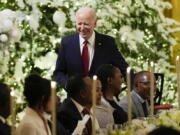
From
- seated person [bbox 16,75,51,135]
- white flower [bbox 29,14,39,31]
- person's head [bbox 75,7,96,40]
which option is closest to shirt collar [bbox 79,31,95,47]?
person's head [bbox 75,7,96,40]

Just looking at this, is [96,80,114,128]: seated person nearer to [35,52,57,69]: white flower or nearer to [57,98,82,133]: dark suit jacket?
[57,98,82,133]: dark suit jacket

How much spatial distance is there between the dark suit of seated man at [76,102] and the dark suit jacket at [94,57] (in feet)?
3.33

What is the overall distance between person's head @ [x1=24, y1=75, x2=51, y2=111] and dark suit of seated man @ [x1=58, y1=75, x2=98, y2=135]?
487 millimetres

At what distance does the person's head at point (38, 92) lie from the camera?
164 inches

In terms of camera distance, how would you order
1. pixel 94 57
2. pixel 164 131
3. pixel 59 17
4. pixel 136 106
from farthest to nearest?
1. pixel 59 17
2. pixel 94 57
3. pixel 136 106
4. pixel 164 131

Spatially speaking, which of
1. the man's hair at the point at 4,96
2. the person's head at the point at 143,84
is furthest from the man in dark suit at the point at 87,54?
the man's hair at the point at 4,96

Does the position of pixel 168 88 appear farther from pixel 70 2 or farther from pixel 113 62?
pixel 113 62

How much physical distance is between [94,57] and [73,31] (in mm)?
1622

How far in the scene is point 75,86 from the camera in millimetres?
4668

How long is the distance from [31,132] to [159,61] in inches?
166

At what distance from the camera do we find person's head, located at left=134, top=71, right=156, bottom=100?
18.4 ft

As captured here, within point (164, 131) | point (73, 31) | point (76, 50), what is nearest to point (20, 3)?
point (73, 31)

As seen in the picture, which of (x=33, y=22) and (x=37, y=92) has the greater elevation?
(x=37, y=92)

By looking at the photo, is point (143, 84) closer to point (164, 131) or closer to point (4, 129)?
point (4, 129)
